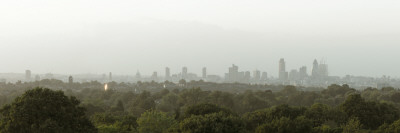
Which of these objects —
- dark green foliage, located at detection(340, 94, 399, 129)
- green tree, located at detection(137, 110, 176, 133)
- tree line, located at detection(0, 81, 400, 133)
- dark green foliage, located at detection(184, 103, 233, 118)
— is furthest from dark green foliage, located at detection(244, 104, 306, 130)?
green tree, located at detection(137, 110, 176, 133)

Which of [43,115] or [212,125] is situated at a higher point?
[43,115]

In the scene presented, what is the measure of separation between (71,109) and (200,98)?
74.9 meters

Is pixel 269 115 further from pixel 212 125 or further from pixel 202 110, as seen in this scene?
pixel 212 125

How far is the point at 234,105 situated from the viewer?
10588 cm

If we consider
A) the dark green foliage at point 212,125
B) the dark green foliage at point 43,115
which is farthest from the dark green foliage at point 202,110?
the dark green foliage at point 43,115

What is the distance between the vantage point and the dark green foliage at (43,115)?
36.0 metres

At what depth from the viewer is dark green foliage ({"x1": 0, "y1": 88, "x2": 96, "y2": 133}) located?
3600 cm

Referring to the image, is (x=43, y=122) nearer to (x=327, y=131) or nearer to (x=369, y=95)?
(x=327, y=131)

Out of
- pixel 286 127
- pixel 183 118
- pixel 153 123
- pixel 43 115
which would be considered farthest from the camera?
pixel 183 118

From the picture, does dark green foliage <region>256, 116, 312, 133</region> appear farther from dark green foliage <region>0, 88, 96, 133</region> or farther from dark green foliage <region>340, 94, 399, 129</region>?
dark green foliage <region>340, 94, 399, 129</region>

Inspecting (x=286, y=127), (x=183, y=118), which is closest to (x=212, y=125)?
(x=286, y=127)

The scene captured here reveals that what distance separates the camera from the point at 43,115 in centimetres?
3709

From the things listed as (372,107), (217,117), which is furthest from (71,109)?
(372,107)

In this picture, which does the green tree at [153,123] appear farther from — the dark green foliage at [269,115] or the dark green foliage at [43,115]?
the dark green foliage at [269,115]
